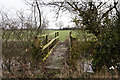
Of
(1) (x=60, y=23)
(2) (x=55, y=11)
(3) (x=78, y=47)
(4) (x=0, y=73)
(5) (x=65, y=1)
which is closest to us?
(4) (x=0, y=73)

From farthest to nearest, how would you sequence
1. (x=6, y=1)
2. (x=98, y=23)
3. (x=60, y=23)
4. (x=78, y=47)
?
(x=60, y=23)
(x=6, y=1)
(x=78, y=47)
(x=98, y=23)

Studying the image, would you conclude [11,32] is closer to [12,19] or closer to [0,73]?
[12,19]

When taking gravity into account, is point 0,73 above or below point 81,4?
below

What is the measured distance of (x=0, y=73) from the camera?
3.12m

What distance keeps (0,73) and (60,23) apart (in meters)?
2.68

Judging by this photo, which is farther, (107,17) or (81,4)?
(81,4)

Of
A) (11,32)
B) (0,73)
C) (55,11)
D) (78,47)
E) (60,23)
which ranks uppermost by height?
(55,11)

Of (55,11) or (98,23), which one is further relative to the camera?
(55,11)

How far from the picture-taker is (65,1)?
4.17 m

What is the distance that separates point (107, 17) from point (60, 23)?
2.06 m

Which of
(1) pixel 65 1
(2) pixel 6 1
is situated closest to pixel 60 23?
(1) pixel 65 1

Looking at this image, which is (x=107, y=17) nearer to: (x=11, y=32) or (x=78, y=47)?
(x=78, y=47)

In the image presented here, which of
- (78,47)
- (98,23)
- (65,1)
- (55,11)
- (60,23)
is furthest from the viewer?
(60,23)

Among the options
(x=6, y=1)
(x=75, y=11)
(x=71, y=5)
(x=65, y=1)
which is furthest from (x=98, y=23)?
(x=6, y=1)
